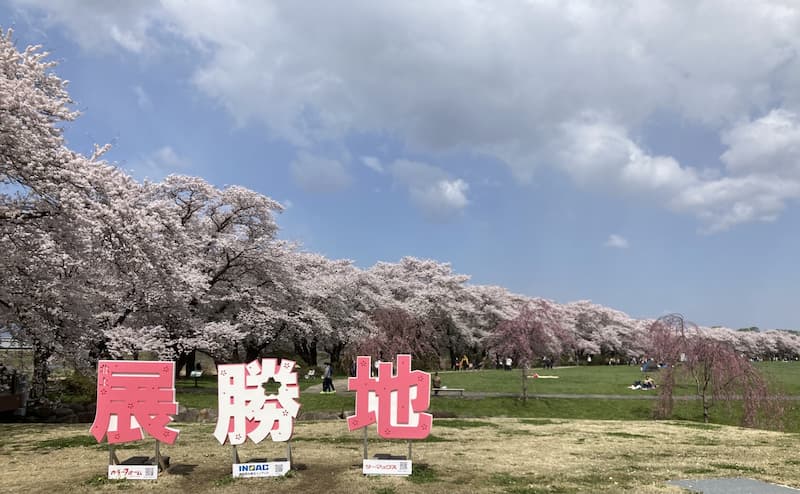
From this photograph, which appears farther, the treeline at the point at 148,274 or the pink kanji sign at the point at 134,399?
the treeline at the point at 148,274

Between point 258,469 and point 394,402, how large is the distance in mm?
2736

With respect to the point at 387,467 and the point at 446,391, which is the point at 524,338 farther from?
the point at 387,467

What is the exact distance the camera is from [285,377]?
10102mm

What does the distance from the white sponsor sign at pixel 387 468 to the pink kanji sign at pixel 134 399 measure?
3597 mm

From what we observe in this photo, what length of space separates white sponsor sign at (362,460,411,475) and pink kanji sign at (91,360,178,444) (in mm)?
3597

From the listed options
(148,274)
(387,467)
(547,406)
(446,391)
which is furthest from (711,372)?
(148,274)

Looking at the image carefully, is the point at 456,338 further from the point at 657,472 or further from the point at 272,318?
the point at 657,472

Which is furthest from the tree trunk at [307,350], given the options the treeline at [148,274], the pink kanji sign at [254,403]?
the pink kanji sign at [254,403]

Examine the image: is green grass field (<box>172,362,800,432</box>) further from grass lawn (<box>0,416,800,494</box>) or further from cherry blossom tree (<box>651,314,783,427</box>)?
grass lawn (<box>0,416,800,494</box>)

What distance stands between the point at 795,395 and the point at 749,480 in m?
26.1

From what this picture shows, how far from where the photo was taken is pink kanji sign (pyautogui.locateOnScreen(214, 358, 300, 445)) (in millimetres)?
9867

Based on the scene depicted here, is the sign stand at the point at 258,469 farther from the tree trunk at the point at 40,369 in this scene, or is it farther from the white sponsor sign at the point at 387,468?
the tree trunk at the point at 40,369

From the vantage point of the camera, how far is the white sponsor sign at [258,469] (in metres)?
9.75

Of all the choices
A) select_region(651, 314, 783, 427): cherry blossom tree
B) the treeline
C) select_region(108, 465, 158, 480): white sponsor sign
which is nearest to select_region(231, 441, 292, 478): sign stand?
select_region(108, 465, 158, 480): white sponsor sign
